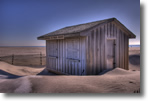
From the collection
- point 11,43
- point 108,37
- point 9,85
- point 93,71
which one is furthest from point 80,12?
point 9,85

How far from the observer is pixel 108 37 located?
746 centimetres

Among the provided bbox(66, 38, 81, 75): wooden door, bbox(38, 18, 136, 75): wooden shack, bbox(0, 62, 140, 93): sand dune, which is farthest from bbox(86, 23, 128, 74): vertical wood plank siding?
bbox(0, 62, 140, 93): sand dune

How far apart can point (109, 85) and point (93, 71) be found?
8.73 ft

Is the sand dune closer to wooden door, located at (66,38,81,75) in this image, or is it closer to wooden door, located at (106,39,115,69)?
wooden door, located at (66,38,81,75)

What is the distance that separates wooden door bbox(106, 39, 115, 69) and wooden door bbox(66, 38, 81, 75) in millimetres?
1864

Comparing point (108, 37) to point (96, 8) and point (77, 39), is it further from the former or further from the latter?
point (96, 8)

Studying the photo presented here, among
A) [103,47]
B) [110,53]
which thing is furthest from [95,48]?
[110,53]

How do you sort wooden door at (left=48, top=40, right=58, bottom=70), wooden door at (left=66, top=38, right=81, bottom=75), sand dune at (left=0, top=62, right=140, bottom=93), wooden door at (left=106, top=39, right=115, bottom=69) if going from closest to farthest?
sand dune at (left=0, top=62, right=140, bottom=93) → wooden door at (left=66, top=38, right=81, bottom=75) → wooden door at (left=106, top=39, right=115, bottom=69) → wooden door at (left=48, top=40, right=58, bottom=70)

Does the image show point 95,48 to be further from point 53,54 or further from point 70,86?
point 53,54

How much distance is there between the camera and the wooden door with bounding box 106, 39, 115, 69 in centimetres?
754

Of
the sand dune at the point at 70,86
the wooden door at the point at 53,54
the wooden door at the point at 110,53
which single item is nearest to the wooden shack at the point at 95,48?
the wooden door at the point at 110,53

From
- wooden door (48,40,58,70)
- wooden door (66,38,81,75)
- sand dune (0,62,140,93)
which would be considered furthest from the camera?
wooden door (48,40,58,70)

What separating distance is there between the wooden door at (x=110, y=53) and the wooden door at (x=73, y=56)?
186 cm

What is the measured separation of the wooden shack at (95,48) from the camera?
683 cm
